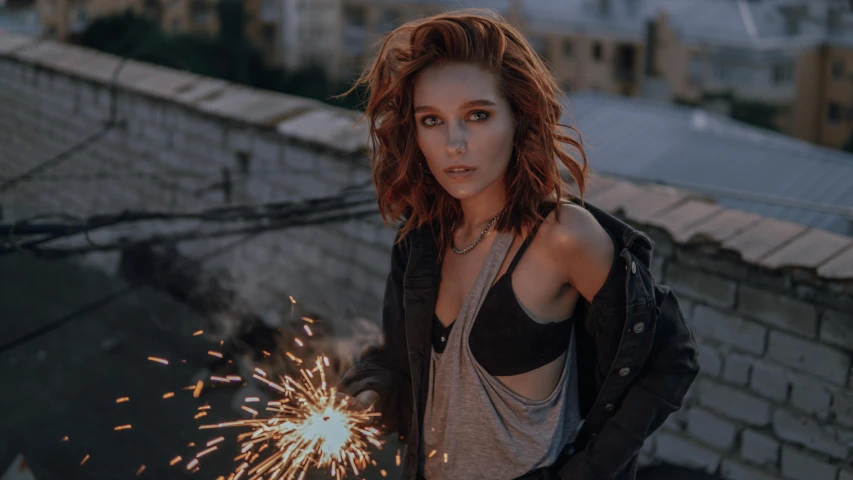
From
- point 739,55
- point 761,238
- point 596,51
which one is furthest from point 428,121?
point 596,51

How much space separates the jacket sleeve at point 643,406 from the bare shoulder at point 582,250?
178 mm

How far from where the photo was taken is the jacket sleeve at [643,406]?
212 centimetres

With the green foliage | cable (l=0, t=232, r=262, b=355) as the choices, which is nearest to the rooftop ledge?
cable (l=0, t=232, r=262, b=355)

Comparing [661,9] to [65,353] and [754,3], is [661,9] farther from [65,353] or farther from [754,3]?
[65,353]

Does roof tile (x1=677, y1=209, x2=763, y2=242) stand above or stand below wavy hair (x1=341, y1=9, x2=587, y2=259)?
below

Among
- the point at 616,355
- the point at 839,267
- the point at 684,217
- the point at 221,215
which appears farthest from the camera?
the point at 221,215

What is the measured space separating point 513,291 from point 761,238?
2096 mm

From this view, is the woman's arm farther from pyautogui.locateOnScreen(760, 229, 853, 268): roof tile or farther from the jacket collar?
pyautogui.locateOnScreen(760, 229, 853, 268): roof tile

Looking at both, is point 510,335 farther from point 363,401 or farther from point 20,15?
point 20,15

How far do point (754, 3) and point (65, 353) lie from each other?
3953cm

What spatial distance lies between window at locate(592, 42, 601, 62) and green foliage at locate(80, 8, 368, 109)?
12.0m

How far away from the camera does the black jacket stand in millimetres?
2082

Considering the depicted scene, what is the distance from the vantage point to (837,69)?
1519 inches

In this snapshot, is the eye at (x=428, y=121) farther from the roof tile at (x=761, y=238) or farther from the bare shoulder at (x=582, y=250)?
the roof tile at (x=761, y=238)
